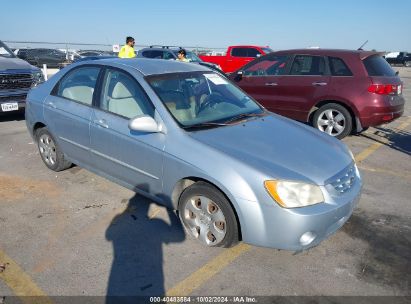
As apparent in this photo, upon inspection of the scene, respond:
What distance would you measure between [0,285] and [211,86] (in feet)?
9.12

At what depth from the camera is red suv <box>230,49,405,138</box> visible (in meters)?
6.39

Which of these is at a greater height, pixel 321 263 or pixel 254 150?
pixel 254 150

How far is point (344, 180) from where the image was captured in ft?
10.1

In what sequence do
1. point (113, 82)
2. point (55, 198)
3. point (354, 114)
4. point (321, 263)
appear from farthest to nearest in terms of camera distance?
point (354, 114) < point (55, 198) < point (113, 82) < point (321, 263)

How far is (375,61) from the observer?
6.66 m

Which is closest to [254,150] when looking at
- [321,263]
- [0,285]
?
[321,263]

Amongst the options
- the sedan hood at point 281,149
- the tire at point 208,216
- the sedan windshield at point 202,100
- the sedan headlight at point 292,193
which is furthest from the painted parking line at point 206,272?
the sedan windshield at point 202,100

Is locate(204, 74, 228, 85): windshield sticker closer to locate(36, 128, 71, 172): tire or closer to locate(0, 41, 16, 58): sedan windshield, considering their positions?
locate(36, 128, 71, 172): tire

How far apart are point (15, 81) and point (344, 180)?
7.39 metres

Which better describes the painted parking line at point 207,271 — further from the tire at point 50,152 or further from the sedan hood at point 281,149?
the tire at point 50,152

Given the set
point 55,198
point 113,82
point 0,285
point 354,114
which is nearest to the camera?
point 0,285

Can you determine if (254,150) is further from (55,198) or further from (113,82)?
(55,198)

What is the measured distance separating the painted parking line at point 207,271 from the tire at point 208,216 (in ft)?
0.41

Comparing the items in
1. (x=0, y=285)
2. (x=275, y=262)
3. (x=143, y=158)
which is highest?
(x=143, y=158)
